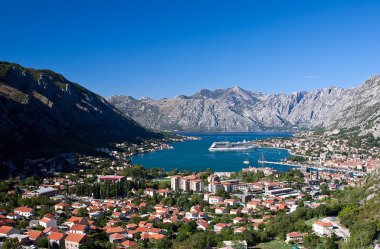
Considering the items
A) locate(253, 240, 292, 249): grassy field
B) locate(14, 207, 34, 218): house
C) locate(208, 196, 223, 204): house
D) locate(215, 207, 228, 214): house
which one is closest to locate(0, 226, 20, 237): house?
locate(14, 207, 34, 218): house

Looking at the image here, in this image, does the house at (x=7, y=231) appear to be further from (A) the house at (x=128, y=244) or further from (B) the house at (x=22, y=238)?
(A) the house at (x=128, y=244)

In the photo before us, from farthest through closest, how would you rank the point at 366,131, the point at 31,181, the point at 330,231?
the point at 366,131 → the point at 31,181 → the point at 330,231


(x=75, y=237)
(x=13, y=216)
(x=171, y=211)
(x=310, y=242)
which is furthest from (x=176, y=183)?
(x=310, y=242)

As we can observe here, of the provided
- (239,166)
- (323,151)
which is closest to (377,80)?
(323,151)

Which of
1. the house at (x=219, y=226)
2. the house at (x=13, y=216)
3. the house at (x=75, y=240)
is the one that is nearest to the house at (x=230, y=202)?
the house at (x=219, y=226)

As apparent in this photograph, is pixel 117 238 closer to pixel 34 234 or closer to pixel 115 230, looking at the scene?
pixel 115 230

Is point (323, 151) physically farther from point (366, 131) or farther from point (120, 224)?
point (120, 224)
